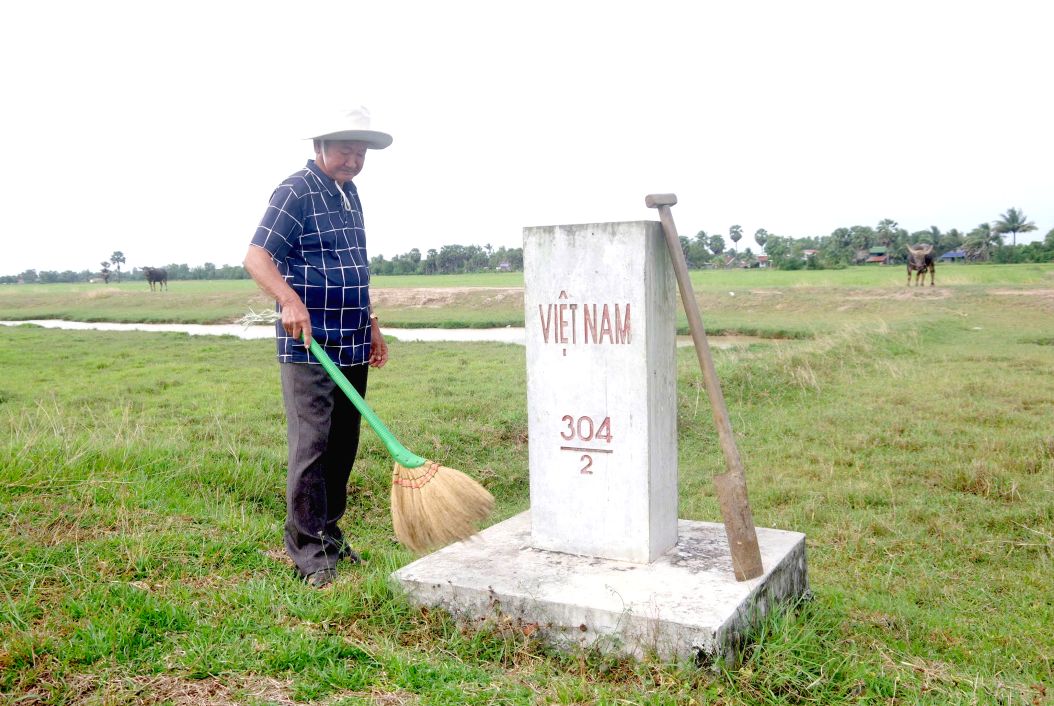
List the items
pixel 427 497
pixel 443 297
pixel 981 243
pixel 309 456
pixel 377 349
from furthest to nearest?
1. pixel 981 243
2. pixel 443 297
3. pixel 377 349
4. pixel 309 456
5. pixel 427 497

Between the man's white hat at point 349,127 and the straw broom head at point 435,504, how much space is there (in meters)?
1.37

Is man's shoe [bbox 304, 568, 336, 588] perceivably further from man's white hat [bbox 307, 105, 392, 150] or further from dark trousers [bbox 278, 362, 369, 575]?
man's white hat [bbox 307, 105, 392, 150]

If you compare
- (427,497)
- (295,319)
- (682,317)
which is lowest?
(682,317)

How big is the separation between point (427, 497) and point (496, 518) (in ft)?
6.16

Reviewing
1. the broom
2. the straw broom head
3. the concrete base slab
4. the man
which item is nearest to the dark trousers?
the man

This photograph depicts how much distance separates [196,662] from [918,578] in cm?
327

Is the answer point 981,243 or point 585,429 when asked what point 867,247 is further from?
point 585,429

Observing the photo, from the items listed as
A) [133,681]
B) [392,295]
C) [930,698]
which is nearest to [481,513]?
[133,681]

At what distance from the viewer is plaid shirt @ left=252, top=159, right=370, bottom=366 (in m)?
3.55

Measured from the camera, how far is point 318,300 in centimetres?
365

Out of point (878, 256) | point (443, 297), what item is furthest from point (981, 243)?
point (443, 297)

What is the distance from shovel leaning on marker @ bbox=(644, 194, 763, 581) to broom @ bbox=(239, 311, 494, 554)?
957mm

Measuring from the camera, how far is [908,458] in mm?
6289

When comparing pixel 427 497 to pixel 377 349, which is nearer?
pixel 427 497
